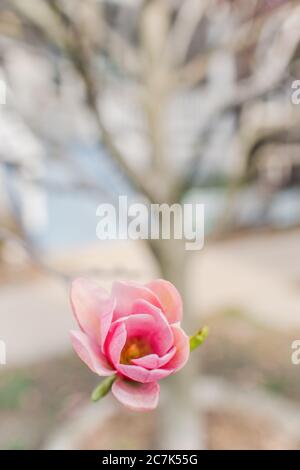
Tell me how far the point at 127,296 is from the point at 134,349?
23mm

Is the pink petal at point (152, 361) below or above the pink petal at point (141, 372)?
above

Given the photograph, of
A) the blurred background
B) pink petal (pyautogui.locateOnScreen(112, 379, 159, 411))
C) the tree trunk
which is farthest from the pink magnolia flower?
the tree trunk

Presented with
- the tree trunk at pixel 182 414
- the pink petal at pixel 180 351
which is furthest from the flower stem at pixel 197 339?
the tree trunk at pixel 182 414

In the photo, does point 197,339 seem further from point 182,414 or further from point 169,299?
point 182,414

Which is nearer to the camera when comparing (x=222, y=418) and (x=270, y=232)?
(x=222, y=418)

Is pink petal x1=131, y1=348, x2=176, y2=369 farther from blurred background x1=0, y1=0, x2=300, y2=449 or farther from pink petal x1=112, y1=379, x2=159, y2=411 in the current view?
blurred background x1=0, y1=0, x2=300, y2=449

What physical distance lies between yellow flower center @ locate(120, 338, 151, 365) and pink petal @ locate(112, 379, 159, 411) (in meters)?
0.01

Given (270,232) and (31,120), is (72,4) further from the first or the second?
(270,232)

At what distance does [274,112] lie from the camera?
1015 millimetres

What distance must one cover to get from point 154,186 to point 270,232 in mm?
1120

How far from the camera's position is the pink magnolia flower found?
193 mm

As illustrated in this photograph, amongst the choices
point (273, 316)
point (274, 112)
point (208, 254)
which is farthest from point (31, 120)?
point (208, 254)

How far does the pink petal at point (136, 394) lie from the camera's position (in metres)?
0.19

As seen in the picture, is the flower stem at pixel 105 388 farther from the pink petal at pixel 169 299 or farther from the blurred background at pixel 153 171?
the blurred background at pixel 153 171
